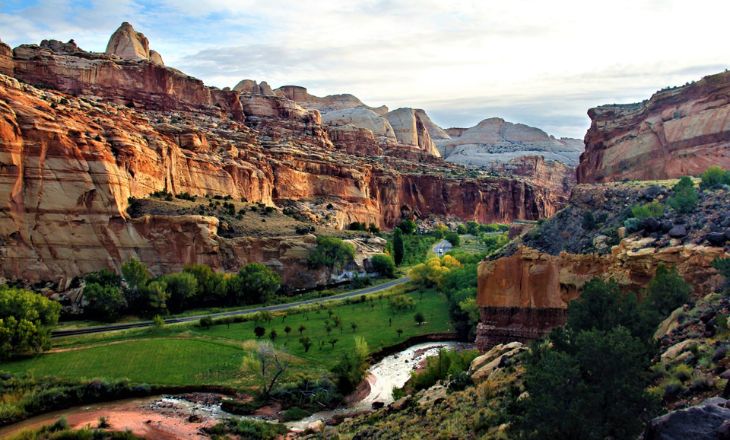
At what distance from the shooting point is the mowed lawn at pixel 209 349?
1474 inches

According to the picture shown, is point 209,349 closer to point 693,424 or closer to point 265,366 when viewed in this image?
point 265,366

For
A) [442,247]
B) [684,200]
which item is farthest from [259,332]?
[442,247]

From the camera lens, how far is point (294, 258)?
67500 millimetres

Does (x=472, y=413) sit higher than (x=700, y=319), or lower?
lower

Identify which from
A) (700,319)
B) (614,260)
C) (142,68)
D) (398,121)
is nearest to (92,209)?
(142,68)

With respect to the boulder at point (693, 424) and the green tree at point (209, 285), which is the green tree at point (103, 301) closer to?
the green tree at point (209, 285)

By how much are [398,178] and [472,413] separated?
4042 inches

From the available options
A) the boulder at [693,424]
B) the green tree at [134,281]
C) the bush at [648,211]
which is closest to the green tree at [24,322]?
the green tree at [134,281]

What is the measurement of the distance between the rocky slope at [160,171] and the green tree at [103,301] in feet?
19.7

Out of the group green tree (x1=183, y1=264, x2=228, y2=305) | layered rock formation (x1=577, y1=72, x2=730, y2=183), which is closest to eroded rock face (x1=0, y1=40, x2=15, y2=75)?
green tree (x1=183, y1=264, x2=228, y2=305)

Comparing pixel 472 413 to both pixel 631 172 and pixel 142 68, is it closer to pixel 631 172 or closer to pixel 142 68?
pixel 631 172

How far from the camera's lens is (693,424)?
9156 millimetres

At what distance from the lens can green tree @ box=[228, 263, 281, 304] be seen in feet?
195

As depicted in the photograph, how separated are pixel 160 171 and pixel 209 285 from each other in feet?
64.1
